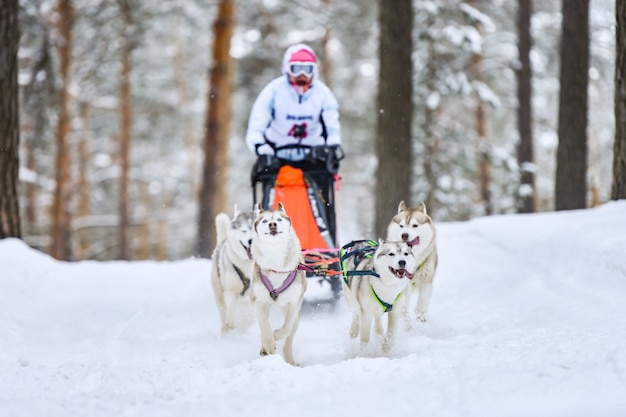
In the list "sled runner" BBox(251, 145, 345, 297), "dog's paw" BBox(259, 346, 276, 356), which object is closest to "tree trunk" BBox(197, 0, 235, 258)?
"sled runner" BBox(251, 145, 345, 297)

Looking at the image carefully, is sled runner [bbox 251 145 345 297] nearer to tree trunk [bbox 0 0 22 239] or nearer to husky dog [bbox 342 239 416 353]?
husky dog [bbox 342 239 416 353]

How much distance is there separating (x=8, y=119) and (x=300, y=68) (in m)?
4.42

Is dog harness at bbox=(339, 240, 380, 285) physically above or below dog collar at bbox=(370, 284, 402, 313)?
above

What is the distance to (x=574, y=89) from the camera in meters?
10.2

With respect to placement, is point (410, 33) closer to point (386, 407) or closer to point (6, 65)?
point (6, 65)

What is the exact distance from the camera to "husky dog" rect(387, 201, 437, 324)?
536 centimetres

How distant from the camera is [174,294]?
7738 mm

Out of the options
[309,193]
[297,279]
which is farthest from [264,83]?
[297,279]

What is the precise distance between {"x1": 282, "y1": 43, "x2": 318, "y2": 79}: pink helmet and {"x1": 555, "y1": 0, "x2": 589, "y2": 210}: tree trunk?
567cm

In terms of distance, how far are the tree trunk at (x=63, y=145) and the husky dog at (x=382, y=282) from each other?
13.9 meters

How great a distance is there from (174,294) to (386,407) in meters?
5.07

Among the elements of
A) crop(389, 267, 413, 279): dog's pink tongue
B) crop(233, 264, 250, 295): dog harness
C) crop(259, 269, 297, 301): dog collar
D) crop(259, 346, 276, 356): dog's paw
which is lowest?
crop(259, 346, 276, 356): dog's paw

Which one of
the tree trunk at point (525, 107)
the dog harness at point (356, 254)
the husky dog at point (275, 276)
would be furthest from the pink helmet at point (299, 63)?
the tree trunk at point (525, 107)

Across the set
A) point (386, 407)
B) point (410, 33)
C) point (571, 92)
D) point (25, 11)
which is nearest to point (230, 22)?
point (25, 11)
